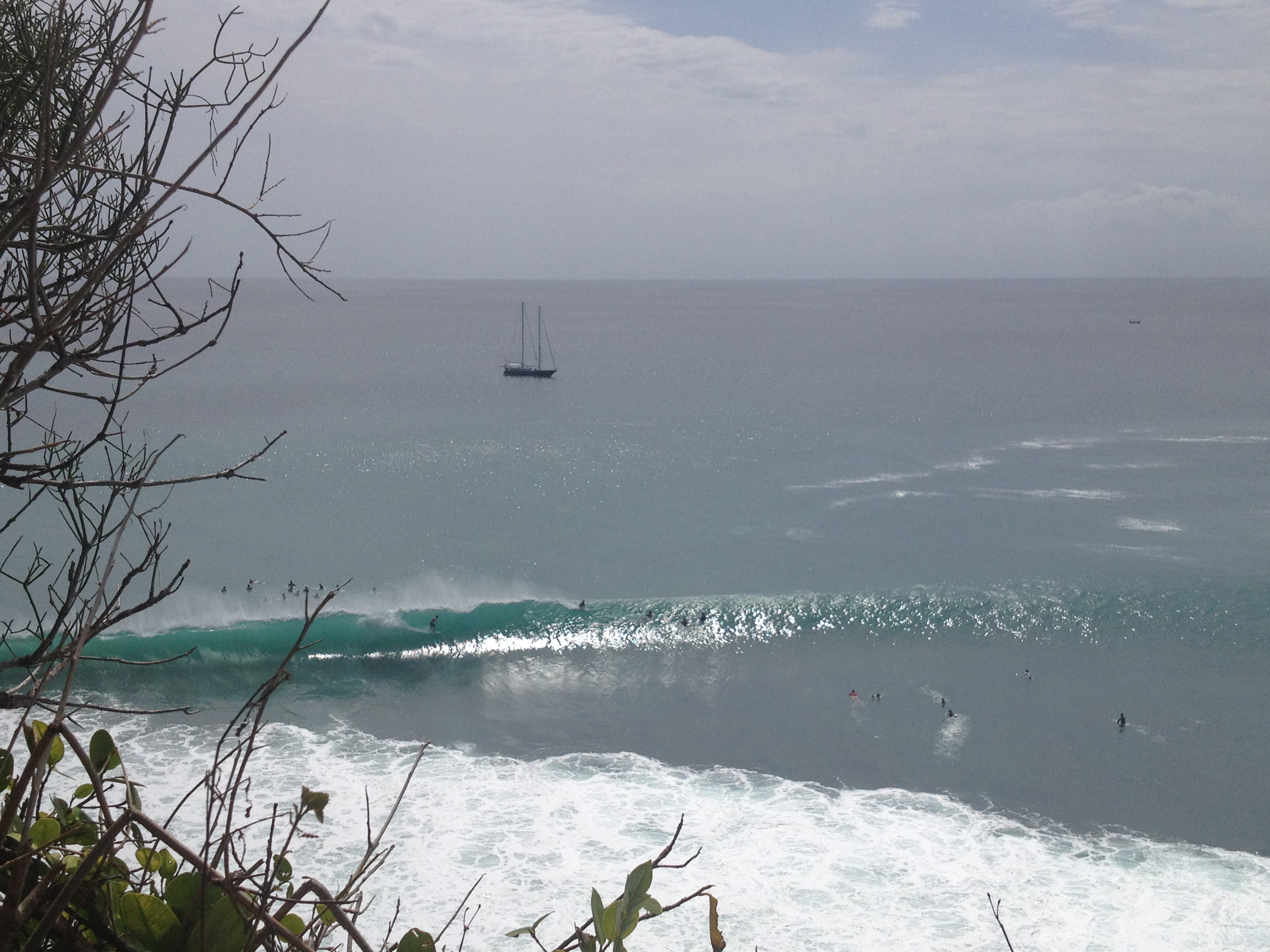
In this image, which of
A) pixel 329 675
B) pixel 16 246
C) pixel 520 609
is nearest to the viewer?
pixel 16 246

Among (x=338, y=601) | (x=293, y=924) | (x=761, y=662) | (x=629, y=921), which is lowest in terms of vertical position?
(x=761, y=662)

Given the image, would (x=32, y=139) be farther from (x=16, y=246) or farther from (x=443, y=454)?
(x=443, y=454)

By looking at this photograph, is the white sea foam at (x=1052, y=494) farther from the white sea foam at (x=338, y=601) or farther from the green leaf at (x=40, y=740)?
the green leaf at (x=40, y=740)

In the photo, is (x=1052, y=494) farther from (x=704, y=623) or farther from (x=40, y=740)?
(x=40, y=740)

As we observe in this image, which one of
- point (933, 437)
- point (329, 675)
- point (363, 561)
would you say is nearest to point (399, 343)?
point (933, 437)

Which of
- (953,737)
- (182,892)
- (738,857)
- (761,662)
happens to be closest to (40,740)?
(182,892)

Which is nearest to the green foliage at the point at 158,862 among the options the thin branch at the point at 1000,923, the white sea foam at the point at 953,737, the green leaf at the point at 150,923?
the green leaf at the point at 150,923
